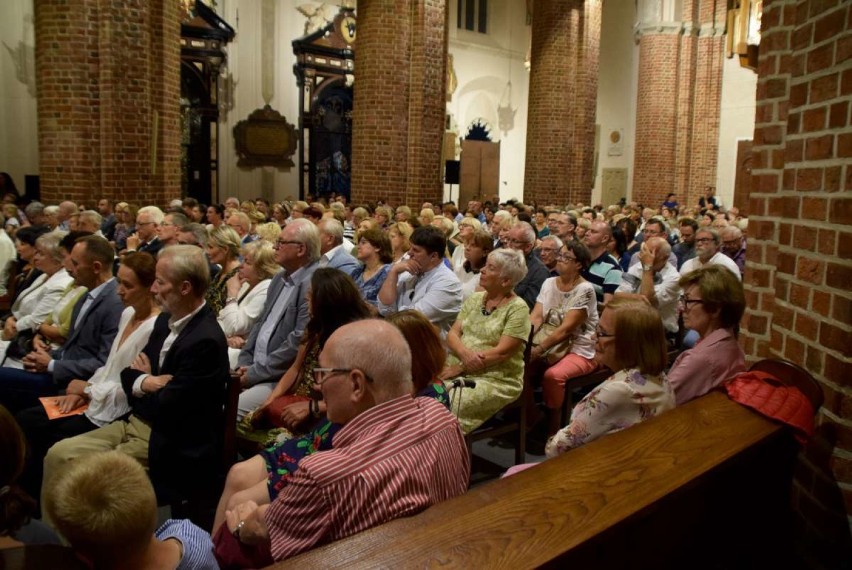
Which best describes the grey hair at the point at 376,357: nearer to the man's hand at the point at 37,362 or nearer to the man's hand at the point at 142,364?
the man's hand at the point at 142,364

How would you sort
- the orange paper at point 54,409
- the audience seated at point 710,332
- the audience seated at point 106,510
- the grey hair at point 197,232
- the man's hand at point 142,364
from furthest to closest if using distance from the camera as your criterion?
the grey hair at point 197,232
the orange paper at point 54,409
the man's hand at point 142,364
the audience seated at point 710,332
the audience seated at point 106,510

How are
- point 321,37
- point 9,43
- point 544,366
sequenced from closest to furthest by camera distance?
point 544,366, point 9,43, point 321,37

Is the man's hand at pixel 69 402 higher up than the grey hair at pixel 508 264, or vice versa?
the grey hair at pixel 508 264

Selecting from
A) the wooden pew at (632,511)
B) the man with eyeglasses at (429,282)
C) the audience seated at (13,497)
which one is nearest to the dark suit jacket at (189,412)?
the audience seated at (13,497)

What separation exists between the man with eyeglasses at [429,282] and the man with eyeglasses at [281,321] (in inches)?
33.3

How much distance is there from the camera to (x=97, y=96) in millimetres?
9828

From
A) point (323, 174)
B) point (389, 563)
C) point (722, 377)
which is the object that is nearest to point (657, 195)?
point (323, 174)

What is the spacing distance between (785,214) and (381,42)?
1174 cm

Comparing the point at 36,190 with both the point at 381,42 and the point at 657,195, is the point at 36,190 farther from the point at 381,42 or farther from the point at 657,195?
the point at 657,195

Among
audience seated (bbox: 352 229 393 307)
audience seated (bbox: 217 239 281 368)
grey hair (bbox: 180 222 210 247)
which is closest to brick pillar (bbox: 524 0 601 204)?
grey hair (bbox: 180 222 210 247)

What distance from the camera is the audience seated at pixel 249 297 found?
5.34 m

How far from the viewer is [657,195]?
22.7 meters

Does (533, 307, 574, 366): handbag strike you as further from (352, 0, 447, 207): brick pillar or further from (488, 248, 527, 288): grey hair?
(352, 0, 447, 207): brick pillar

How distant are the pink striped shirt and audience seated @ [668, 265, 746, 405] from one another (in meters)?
1.60
